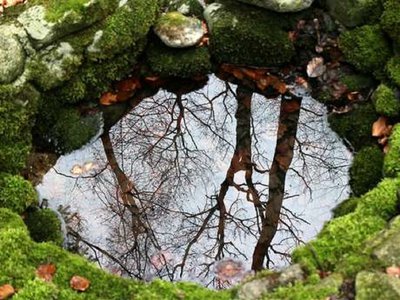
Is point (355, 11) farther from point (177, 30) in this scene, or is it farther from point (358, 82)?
point (177, 30)

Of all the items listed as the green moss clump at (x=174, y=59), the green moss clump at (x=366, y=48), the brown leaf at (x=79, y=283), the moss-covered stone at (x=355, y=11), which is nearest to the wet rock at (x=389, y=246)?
the brown leaf at (x=79, y=283)

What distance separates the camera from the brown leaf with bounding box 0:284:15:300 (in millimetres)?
4938

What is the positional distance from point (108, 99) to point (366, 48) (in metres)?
2.92

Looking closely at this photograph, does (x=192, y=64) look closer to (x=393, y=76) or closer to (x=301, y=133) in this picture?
(x=301, y=133)

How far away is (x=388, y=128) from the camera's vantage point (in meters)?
6.92

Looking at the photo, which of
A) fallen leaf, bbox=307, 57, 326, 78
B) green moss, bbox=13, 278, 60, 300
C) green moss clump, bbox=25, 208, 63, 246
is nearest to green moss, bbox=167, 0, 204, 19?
fallen leaf, bbox=307, 57, 326, 78

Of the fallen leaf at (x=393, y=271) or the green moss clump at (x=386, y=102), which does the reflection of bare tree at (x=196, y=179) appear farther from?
the fallen leaf at (x=393, y=271)

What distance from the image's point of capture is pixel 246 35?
7.77m

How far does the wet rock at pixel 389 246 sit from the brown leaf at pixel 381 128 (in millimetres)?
2027

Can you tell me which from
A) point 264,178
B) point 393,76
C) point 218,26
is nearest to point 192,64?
point 218,26

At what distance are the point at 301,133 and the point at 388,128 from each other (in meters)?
0.98

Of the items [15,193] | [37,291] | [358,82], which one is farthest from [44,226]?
[358,82]

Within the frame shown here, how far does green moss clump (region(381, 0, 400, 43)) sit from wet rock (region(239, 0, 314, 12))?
0.87 metres

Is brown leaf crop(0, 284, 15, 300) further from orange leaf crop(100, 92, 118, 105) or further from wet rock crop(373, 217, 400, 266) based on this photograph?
orange leaf crop(100, 92, 118, 105)
